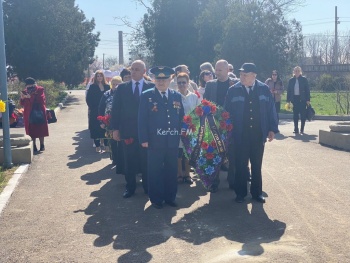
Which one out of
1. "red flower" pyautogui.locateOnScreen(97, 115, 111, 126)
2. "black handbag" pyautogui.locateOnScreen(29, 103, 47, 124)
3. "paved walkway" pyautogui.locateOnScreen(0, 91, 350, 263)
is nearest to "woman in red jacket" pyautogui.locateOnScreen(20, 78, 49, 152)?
"black handbag" pyautogui.locateOnScreen(29, 103, 47, 124)

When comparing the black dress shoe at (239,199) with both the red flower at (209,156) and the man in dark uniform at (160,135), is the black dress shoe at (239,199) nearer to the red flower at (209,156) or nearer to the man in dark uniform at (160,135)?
the red flower at (209,156)

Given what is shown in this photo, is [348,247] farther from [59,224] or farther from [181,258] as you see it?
[59,224]

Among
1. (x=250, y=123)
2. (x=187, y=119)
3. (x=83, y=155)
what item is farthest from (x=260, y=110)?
(x=83, y=155)

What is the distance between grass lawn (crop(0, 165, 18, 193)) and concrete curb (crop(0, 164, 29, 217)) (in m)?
0.06

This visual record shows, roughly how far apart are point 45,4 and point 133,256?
30186 millimetres

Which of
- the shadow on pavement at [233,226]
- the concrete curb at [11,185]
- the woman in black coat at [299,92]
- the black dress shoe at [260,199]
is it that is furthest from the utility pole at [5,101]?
the woman in black coat at [299,92]

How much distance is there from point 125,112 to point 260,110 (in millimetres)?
1893

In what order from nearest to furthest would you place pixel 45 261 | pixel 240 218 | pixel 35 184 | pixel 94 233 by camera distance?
pixel 45 261 → pixel 94 233 → pixel 240 218 → pixel 35 184

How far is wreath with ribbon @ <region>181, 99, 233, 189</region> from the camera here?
743cm

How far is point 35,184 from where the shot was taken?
847 centimetres

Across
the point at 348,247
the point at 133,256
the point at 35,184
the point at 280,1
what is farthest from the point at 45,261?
the point at 280,1

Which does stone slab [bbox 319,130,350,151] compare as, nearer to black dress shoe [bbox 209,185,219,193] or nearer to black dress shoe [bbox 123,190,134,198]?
black dress shoe [bbox 209,185,219,193]

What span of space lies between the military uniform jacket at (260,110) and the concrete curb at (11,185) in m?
3.25

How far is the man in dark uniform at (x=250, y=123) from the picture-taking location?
7082 mm
